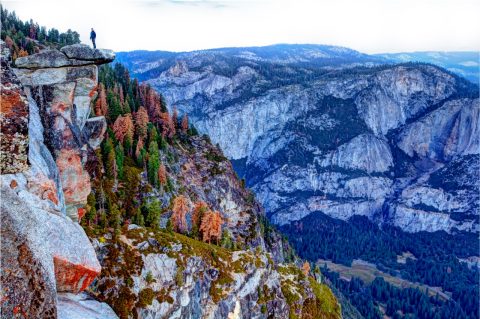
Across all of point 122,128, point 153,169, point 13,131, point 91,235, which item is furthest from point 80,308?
point 122,128

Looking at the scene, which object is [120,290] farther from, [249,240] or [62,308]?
[249,240]

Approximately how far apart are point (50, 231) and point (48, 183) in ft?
26.6

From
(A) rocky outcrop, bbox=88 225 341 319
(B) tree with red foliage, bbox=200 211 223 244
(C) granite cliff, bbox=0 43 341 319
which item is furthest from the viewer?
(B) tree with red foliage, bbox=200 211 223 244

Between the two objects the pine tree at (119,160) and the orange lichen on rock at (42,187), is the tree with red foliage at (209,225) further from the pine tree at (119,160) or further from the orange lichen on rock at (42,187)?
the orange lichen on rock at (42,187)

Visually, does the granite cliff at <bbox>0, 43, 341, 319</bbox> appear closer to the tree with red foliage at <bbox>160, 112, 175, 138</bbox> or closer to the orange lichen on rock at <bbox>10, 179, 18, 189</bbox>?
the orange lichen on rock at <bbox>10, 179, 18, 189</bbox>

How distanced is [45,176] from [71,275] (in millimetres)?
9664

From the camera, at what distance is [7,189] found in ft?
48.2

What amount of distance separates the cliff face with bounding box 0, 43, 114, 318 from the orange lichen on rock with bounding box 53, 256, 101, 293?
60 millimetres

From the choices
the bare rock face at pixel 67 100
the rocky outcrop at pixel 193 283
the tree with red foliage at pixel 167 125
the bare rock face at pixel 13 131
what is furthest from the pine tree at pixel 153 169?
the bare rock face at pixel 13 131

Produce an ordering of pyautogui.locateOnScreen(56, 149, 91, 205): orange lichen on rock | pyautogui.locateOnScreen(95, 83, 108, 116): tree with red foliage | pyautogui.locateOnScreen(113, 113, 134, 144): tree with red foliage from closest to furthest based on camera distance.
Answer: pyautogui.locateOnScreen(56, 149, 91, 205): orange lichen on rock → pyautogui.locateOnScreen(95, 83, 108, 116): tree with red foliage → pyautogui.locateOnScreen(113, 113, 134, 144): tree with red foliage

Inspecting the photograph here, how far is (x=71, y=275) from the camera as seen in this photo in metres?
24.8

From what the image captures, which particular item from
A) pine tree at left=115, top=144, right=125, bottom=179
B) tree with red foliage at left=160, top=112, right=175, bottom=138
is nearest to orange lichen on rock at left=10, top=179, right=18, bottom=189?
pine tree at left=115, top=144, right=125, bottom=179

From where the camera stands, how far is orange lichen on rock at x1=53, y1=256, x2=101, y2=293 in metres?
23.7

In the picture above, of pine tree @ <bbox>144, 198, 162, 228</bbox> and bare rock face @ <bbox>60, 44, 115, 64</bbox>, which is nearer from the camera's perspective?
bare rock face @ <bbox>60, 44, 115, 64</bbox>
